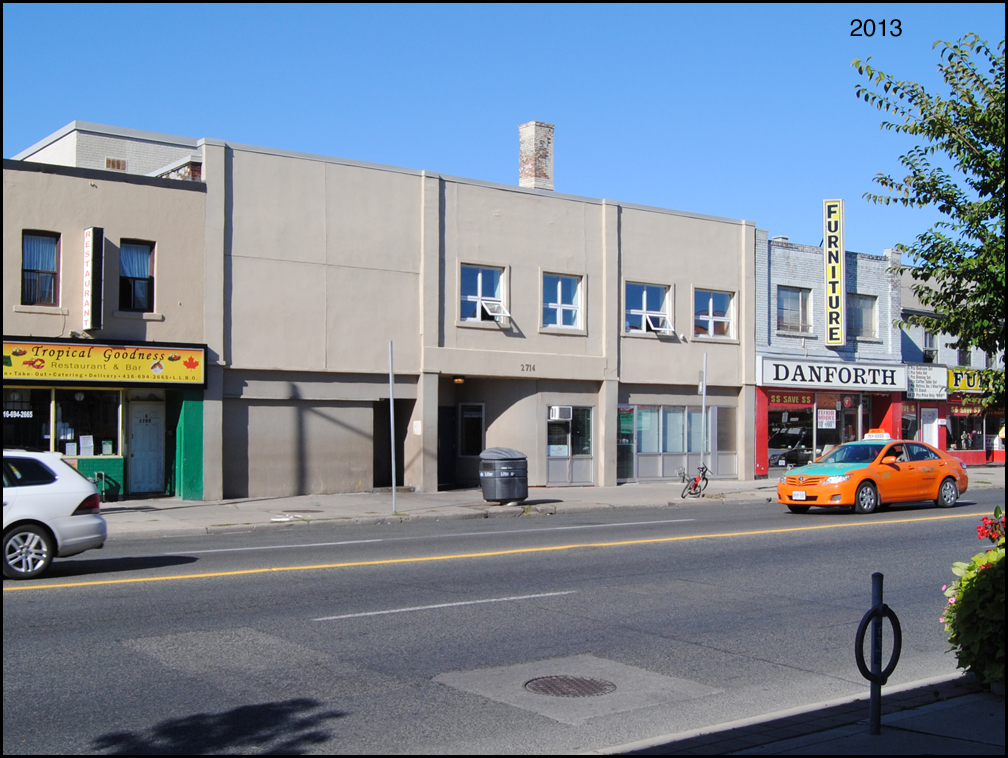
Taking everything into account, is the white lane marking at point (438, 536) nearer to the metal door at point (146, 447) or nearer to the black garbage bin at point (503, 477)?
the black garbage bin at point (503, 477)

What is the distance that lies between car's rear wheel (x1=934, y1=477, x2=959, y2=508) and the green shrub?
1616 centimetres

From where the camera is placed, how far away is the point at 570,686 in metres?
7.44

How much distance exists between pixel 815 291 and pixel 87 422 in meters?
22.8

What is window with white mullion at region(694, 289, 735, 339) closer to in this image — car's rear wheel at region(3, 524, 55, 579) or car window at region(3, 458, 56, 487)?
car window at region(3, 458, 56, 487)

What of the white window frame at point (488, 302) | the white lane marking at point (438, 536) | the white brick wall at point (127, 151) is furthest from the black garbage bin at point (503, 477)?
the white brick wall at point (127, 151)

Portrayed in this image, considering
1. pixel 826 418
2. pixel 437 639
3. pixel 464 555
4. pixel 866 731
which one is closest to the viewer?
pixel 866 731

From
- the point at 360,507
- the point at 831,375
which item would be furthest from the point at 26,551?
the point at 831,375

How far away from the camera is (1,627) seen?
8.93 metres

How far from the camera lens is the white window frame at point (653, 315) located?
28984 millimetres

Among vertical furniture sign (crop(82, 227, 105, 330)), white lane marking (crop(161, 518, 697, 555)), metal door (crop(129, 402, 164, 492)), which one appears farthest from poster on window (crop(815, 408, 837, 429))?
vertical furniture sign (crop(82, 227, 105, 330))

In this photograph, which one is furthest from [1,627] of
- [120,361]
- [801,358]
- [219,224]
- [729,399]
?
[801,358]

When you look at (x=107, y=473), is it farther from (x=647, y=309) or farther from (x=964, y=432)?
(x=964, y=432)

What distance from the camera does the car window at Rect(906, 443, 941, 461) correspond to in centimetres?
2181

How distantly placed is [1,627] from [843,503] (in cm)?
1614
